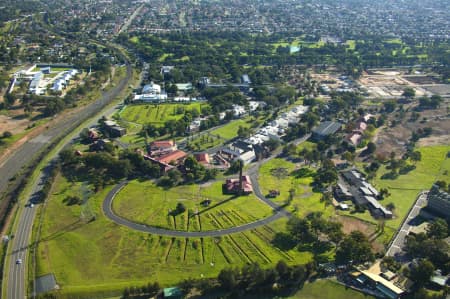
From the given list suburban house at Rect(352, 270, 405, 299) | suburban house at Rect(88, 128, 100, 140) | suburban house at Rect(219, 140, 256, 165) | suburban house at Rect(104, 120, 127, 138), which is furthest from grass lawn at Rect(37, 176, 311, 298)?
suburban house at Rect(104, 120, 127, 138)

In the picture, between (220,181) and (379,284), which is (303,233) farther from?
(220,181)

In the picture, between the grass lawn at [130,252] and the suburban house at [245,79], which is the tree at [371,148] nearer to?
the grass lawn at [130,252]

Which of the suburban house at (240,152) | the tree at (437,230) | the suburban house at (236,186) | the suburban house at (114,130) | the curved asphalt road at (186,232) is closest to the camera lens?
the tree at (437,230)

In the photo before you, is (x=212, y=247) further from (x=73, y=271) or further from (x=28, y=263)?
(x=28, y=263)

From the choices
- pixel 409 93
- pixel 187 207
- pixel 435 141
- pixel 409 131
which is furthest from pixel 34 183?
pixel 409 93

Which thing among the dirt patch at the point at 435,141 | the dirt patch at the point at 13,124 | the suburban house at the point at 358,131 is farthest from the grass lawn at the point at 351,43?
the dirt patch at the point at 13,124

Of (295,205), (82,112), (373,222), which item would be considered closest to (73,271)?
(295,205)
